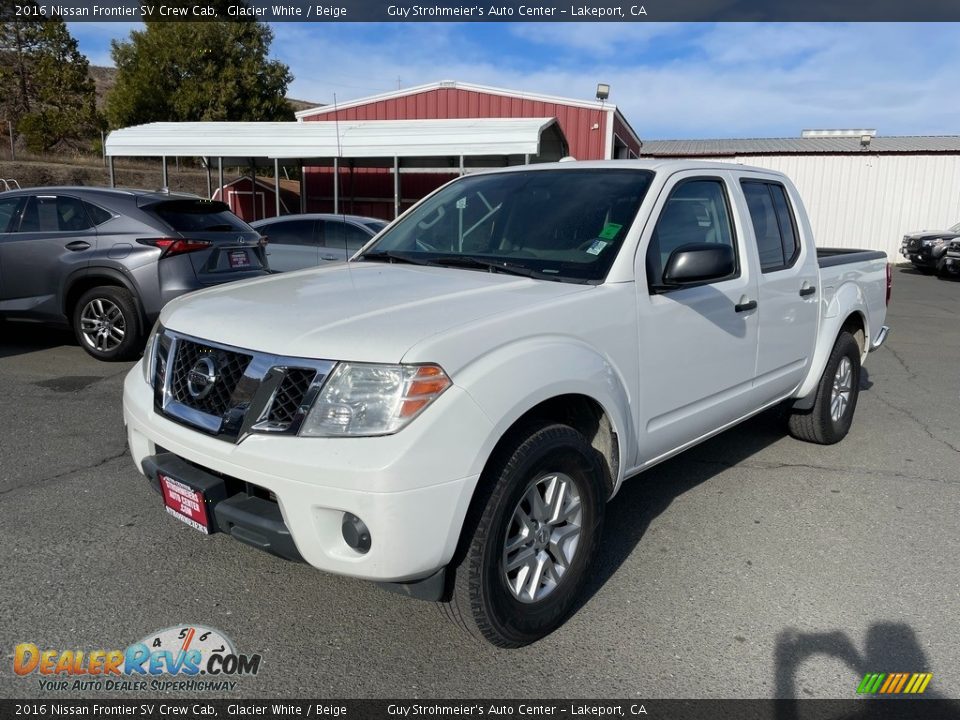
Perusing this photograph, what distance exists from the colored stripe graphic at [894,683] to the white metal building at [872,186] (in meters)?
25.0

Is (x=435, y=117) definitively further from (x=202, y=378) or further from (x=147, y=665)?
(x=147, y=665)

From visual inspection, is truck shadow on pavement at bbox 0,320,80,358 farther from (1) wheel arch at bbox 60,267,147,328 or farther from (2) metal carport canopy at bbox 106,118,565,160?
(2) metal carport canopy at bbox 106,118,565,160

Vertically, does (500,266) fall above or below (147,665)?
above

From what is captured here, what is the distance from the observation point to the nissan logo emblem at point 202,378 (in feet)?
8.37

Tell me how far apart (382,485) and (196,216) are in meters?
5.75

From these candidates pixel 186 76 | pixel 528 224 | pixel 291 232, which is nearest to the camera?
pixel 528 224

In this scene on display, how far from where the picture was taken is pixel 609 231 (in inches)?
126

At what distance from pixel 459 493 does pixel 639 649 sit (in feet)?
3.34

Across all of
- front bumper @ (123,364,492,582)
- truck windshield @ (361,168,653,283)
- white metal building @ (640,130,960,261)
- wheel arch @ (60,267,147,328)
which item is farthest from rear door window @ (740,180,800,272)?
white metal building @ (640,130,960,261)

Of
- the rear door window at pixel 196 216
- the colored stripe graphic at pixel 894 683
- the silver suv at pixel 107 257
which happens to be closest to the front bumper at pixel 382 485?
the colored stripe graphic at pixel 894 683

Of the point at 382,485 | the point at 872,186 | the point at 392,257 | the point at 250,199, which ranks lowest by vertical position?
the point at 382,485

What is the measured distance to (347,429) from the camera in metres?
2.26

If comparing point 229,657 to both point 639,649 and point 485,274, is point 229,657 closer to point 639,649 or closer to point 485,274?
point 639,649

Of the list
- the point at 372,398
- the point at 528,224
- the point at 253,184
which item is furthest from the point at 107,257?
the point at 253,184
